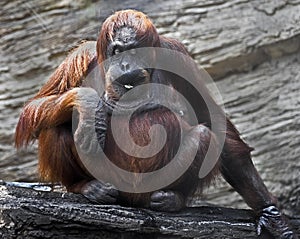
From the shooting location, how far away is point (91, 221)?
2947mm

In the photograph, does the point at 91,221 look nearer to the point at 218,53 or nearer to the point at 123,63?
the point at 123,63

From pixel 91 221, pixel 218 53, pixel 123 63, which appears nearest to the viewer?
pixel 91 221

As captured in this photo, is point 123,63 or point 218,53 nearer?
point 123,63

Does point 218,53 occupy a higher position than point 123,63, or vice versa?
point 123,63

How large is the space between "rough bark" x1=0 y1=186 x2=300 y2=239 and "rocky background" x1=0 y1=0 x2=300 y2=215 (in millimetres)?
1760

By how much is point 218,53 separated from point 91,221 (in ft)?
7.61

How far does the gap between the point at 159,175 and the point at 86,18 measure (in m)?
2.10

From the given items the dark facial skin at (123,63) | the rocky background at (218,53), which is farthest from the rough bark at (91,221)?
the rocky background at (218,53)

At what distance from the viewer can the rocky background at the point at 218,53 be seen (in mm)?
4961

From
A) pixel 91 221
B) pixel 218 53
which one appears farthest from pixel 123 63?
pixel 218 53

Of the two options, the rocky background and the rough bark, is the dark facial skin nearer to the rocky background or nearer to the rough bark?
the rough bark

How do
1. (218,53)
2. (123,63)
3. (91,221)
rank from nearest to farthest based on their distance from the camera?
(91,221), (123,63), (218,53)

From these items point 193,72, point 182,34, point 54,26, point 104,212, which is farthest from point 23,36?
point 104,212

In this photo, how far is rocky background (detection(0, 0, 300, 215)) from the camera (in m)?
4.96
